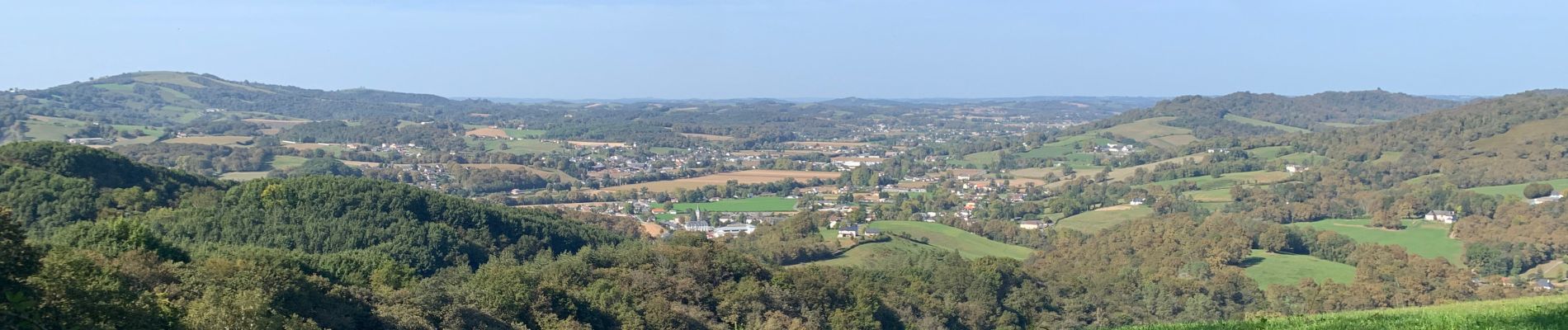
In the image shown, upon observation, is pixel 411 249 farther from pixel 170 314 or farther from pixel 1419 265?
pixel 1419 265

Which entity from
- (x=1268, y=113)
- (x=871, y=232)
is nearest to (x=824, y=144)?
(x=1268, y=113)

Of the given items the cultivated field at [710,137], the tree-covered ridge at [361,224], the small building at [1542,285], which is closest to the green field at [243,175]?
the tree-covered ridge at [361,224]

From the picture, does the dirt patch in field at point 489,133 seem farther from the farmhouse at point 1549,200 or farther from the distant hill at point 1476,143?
the farmhouse at point 1549,200

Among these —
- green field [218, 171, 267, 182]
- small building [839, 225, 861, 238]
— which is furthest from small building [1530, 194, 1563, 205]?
green field [218, 171, 267, 182]

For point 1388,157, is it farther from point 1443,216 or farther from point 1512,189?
point 1443,216

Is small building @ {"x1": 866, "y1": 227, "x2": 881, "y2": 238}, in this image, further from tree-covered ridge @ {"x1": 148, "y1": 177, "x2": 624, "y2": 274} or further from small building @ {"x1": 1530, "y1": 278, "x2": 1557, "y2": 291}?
small building @ {"x1": 1530, "y1": 278, "x2": 1557, "y2": 291}
